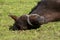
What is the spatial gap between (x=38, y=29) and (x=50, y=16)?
543 millimetres

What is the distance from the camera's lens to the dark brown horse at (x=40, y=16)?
30.8 feet

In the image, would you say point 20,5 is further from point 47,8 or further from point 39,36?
point 39,36

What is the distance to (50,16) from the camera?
31.5ft

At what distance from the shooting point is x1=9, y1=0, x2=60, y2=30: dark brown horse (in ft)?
30.8

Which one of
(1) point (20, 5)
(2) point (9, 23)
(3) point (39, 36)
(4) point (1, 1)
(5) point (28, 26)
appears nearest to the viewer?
(3) point (39, 36)

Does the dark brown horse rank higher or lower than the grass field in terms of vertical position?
higher

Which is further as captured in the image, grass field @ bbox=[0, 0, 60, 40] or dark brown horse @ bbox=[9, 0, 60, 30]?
dark brown horse @ bbox=[9, 0, 60, 30]

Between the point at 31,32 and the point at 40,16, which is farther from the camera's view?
the point at 40,16

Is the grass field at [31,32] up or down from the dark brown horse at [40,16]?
down

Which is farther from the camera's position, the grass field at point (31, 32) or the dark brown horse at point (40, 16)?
the dark brown horse at point (40, 16)

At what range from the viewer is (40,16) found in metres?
9.48

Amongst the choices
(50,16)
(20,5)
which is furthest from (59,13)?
(20,5)

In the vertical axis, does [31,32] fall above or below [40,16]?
below

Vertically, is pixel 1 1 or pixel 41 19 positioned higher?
pixel 41 19
